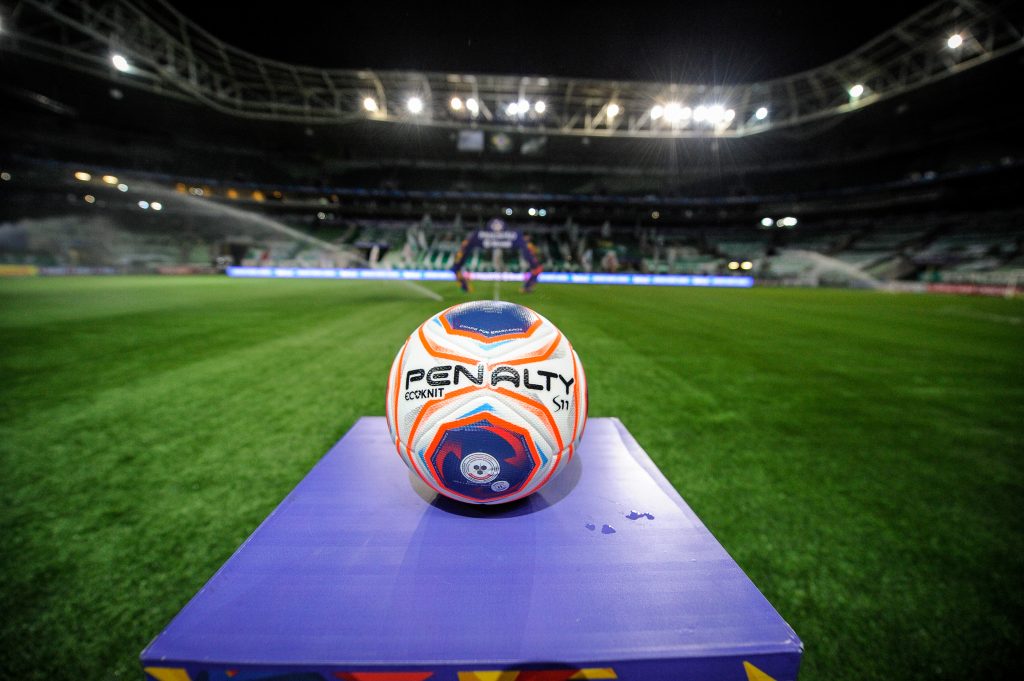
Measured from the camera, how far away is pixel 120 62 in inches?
917

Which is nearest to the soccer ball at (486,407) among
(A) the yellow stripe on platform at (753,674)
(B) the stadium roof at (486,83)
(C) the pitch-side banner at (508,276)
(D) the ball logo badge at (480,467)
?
(D) the ball logo badge at (480,467)

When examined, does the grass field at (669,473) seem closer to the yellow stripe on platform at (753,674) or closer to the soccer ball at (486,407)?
the yellow stripe on platform at (753,674)

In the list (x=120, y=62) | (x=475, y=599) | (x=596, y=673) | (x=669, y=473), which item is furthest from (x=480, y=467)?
(x=120, y=62)

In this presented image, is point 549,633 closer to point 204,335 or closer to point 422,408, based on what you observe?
point 422,408

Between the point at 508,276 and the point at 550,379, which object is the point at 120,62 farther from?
the point at 550,379

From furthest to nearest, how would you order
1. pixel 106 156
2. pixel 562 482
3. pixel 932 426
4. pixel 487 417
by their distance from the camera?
pixel 106 156 → pixel 932 426 → pixel 562 482 → pixel 487 417

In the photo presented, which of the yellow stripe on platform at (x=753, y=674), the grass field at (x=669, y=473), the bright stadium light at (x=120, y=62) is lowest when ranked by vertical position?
the grass field at (x=669, y=473)

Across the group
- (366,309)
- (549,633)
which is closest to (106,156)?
(366,309)

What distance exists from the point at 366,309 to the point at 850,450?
10480 millimetres

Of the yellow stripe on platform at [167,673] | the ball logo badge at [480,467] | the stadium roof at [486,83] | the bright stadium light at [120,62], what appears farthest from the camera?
the bright stadium light at [120,62]

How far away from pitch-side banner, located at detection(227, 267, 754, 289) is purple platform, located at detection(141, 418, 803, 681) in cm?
2824

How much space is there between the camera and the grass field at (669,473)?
1647mm

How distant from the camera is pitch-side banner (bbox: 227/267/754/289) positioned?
1184 inches

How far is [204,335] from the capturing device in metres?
7.21
